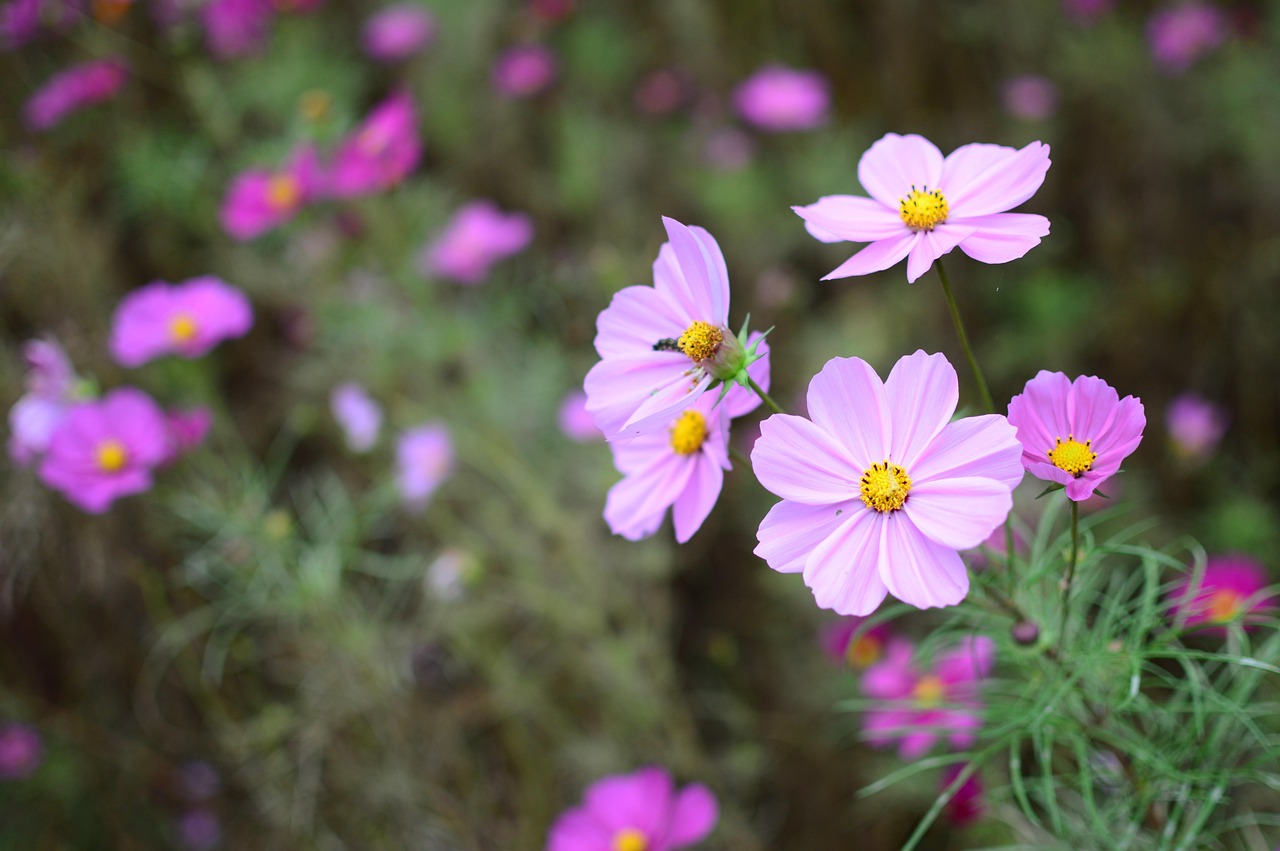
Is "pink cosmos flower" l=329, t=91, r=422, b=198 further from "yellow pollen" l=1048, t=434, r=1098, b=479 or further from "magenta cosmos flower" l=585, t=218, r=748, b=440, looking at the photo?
"yellow pollen" l=1048, t=434, r=1098, b=479

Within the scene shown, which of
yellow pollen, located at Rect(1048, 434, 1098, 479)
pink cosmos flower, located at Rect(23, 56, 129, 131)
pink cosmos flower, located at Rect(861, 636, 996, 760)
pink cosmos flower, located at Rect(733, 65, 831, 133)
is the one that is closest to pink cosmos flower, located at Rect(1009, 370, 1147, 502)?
yellow pollen, located at Rect(1048, 434, 1098, 479)

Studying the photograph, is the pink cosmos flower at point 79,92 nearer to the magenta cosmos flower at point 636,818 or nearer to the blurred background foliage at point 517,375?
the blurred background foliage at point 517,375

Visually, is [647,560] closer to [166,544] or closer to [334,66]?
[166,544]

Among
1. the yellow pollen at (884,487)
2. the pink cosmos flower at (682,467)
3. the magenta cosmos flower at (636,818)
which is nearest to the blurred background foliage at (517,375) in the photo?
the magenta cosmos flower at (636,818)

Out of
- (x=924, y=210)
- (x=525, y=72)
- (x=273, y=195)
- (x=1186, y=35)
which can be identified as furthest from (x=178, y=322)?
(x=1186, y=35)

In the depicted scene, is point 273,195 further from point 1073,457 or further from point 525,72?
point 1073,457

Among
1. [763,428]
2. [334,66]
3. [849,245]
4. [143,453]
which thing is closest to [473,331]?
[143,453]
